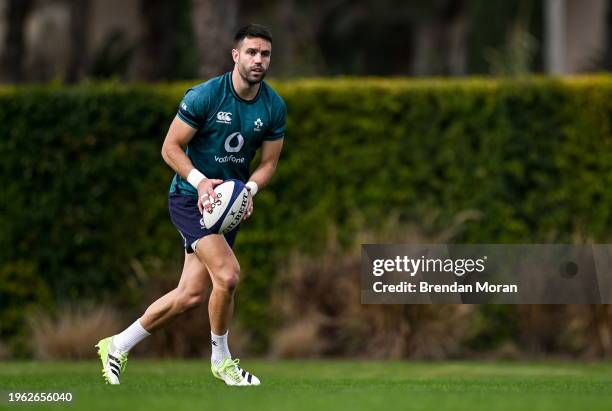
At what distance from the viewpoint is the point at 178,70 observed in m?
26.5

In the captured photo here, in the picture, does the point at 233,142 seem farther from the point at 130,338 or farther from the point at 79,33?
the point at 79,33

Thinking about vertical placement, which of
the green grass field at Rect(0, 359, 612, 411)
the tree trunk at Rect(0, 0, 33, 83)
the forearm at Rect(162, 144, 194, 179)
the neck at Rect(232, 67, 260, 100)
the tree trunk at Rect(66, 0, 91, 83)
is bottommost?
the green grass field at Rect(0, 359, 612, 411)

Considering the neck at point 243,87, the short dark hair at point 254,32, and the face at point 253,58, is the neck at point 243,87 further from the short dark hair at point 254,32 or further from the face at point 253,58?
the short dark hair at point 254,32

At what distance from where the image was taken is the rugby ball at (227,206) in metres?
9.03

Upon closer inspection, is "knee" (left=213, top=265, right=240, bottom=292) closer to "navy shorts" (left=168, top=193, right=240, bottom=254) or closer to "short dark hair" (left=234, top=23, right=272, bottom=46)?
"navy shorts" (left=168, top=193, right=240, bottom=254)

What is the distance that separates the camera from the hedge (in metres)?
15.4

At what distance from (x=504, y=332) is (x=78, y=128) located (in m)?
5.79

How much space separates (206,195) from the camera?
29.6 ft

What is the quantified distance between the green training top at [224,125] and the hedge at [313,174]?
5816mm

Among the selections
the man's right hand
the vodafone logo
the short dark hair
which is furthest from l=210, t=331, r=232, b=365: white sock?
the short dark hair

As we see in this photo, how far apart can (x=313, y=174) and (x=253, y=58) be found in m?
6.36

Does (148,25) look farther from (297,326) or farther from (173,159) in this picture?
(173,159)

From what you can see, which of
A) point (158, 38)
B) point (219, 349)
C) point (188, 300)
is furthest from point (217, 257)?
point (158, 38)

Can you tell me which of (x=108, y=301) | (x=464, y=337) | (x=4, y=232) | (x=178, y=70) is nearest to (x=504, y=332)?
(x=464, y=337)
